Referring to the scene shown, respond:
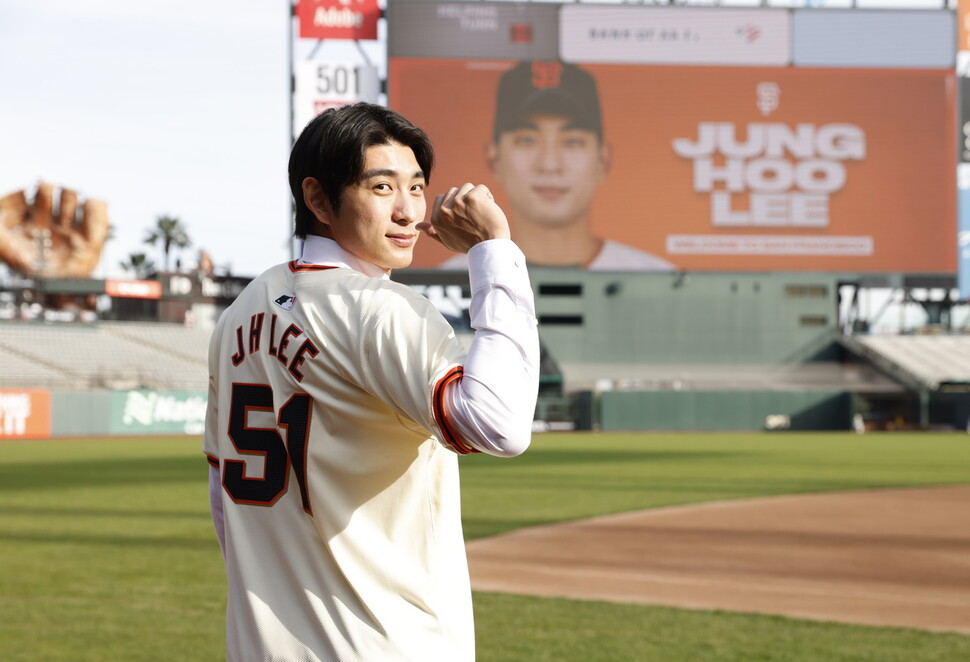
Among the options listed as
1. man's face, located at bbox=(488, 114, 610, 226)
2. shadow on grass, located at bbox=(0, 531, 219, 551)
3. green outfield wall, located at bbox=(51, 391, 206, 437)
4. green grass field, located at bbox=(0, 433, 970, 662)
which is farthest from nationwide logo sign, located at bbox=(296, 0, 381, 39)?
shadow on grass, located at bbox=(0, 531, 219, 551)

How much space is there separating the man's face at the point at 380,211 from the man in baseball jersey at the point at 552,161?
40.4m

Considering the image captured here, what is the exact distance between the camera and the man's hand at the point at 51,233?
54.9 metres

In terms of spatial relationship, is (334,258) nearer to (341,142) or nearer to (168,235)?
(341,142)

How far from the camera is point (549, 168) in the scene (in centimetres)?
4284

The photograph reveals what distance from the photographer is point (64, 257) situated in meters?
56.9

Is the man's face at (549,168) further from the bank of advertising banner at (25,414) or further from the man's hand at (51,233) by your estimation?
the man's hand at (51,233)

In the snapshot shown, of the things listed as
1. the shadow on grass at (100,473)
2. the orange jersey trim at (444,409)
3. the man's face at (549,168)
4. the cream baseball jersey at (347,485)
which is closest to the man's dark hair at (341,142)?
the cream baseball jersey at (347,485)

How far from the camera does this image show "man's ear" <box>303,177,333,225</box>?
6.59 ft

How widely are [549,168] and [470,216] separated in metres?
41.5

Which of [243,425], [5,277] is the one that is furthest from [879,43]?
[243,425]

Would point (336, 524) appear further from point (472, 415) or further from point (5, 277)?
point (5, 277)

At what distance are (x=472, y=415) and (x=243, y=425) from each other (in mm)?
530

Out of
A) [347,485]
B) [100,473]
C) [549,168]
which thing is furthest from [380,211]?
[549,168]

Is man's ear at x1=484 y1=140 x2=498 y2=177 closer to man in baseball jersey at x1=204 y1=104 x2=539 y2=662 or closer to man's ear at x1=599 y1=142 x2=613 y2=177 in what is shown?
man's ear at x1=599 y1=142 x2=613 y2=177
